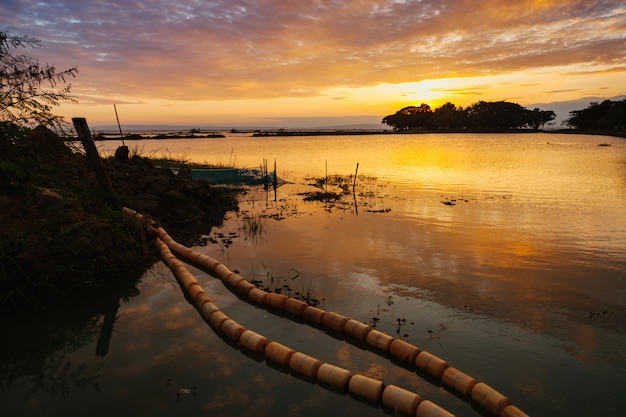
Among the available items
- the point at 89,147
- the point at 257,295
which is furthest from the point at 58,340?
the point at 89,147

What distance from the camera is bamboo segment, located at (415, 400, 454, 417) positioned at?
5012 mm

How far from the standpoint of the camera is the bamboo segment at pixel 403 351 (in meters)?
6.53

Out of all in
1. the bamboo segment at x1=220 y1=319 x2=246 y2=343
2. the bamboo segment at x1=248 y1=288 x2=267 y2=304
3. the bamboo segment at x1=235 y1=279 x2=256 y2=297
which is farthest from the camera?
the bamboo segment at x1=235 y1=279 x2=256 y2=297

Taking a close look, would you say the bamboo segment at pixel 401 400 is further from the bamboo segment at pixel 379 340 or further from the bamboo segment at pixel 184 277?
the bamboo segment at pixel 184 277

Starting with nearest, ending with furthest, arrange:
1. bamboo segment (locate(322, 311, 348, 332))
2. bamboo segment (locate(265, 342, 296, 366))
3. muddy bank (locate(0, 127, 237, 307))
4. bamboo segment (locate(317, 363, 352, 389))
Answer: bamboo segment (locate(317, 363, 352, 389)) → bamboo segment (locate(265, 342, 296, 366)) → bamboo segment (locate(322, 311, 348, 332)) → muddy bank (locate(0, 127, 237, 307))

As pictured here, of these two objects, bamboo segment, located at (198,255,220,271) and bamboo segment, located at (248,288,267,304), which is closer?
bamboo segment, located at (248,288,267,304)

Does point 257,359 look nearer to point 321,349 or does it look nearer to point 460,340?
point 321,349

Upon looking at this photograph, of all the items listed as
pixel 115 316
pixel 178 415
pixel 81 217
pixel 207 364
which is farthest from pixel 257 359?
pixel 81 217

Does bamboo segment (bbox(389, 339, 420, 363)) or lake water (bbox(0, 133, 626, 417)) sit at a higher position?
bamboo segment (bbox(389, 339, 420, 363))

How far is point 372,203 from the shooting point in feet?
72.7

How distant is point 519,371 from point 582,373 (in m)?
1.04

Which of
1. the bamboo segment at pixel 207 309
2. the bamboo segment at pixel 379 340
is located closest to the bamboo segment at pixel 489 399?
the bamboo segment at pixel 379 340

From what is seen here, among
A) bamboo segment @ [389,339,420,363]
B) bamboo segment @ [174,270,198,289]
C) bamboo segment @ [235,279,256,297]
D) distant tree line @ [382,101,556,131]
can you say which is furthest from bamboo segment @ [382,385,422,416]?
distant tree line @ [382,101,556,131]

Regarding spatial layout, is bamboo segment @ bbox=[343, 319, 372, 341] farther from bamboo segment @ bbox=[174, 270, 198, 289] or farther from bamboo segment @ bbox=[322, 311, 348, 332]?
bamboo segment @ bbox=[174, 270, 198, 289]
